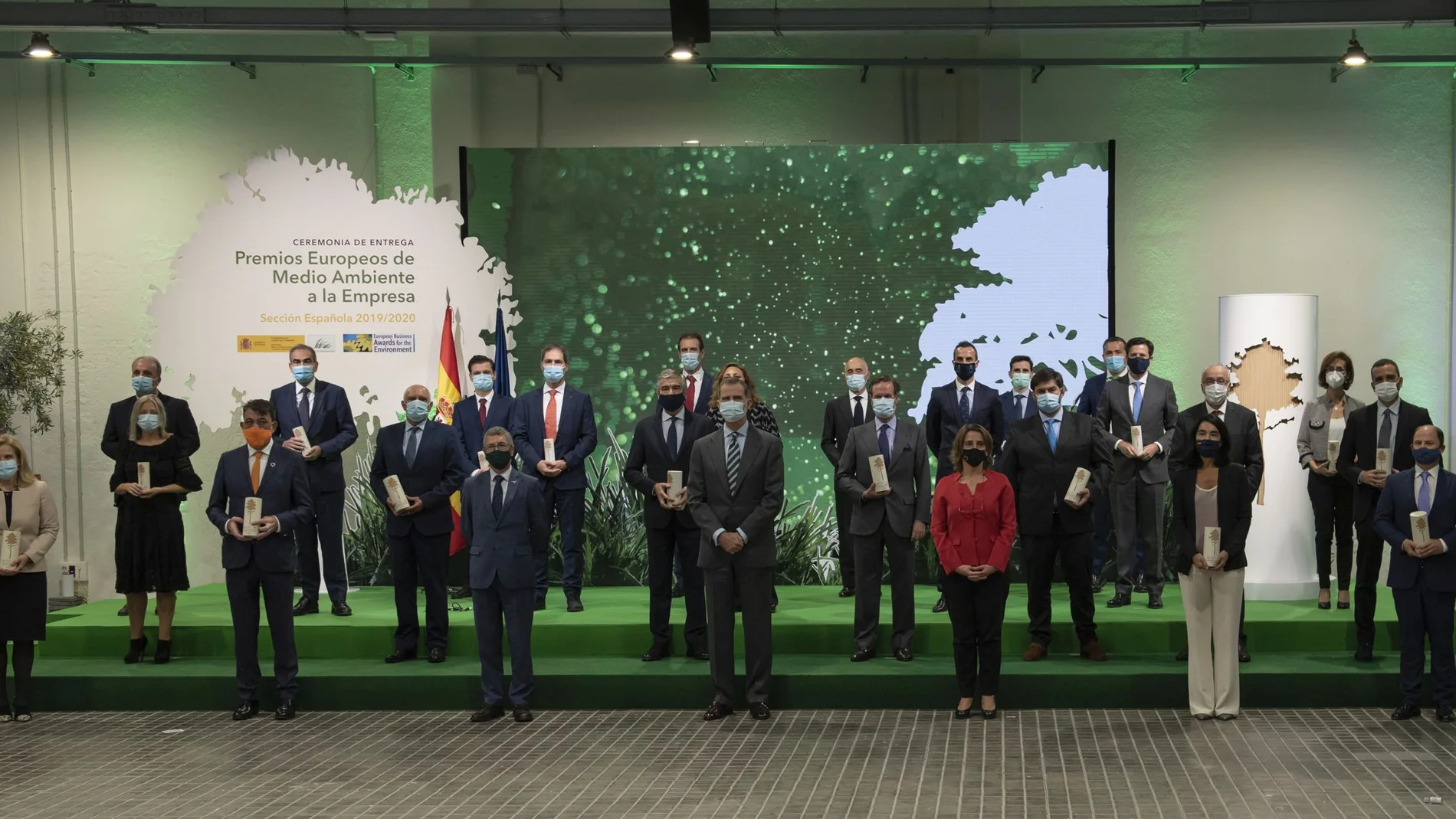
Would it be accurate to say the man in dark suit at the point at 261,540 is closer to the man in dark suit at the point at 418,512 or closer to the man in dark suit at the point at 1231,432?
the man in dark suit at the point at 418,512

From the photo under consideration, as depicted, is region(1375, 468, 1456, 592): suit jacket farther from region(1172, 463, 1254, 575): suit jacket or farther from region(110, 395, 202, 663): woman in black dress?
region(110, 395, 202, 663): woman in black dress

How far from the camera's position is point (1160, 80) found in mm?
11234

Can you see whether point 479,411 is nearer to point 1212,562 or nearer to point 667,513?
point 667,513

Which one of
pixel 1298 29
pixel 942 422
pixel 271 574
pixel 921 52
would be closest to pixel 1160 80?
pixel 1298 29

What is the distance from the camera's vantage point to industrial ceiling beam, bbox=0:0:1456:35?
9805 millimetres

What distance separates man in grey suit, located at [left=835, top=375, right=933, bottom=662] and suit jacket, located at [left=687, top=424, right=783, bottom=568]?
2.36ft

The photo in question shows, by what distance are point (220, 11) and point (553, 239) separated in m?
2.95

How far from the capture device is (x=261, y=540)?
24.3 ft

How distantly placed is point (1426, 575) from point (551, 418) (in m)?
5.23

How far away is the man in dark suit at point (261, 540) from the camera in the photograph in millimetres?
7406

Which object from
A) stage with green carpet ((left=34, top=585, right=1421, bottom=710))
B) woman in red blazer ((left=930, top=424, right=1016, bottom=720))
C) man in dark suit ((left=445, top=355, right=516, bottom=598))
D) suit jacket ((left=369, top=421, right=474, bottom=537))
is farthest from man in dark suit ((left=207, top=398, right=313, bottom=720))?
woman in red blazer ((left=930, top=424, right=1016, bottom=720))

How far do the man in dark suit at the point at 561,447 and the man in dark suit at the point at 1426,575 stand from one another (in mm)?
4749

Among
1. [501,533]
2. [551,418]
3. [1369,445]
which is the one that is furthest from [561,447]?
[1369,445]

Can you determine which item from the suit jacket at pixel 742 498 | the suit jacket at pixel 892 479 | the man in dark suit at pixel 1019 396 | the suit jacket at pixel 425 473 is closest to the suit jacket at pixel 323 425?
the suit jacket at pixel 425 473
